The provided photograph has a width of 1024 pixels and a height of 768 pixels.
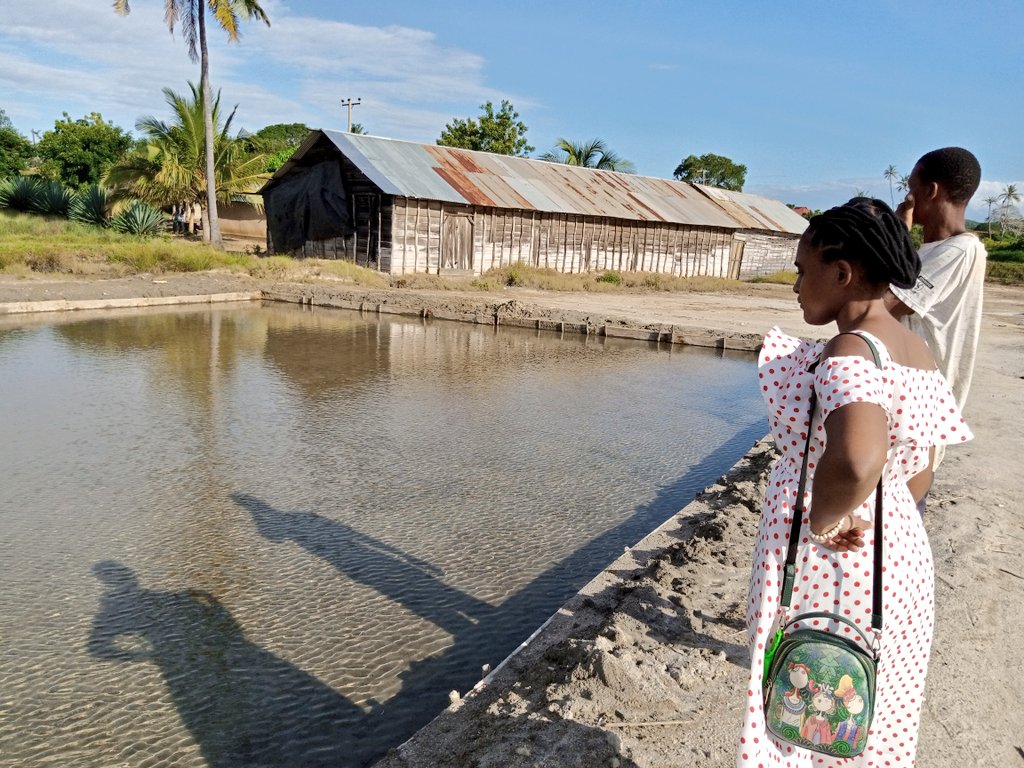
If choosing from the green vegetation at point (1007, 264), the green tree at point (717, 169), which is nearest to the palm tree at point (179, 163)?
the green vegetation at point (1007, 264)

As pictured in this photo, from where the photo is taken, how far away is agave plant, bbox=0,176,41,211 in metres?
23.5

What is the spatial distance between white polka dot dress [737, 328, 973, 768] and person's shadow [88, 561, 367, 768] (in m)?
1.66

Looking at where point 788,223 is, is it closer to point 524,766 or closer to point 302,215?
point 302,215

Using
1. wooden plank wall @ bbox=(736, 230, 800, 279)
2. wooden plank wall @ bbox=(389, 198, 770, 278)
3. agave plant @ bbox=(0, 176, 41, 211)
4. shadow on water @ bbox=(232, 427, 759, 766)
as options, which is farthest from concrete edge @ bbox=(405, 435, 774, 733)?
agave plant @ bbox=(0, 176, 41, 211)

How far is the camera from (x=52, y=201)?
2386 cm

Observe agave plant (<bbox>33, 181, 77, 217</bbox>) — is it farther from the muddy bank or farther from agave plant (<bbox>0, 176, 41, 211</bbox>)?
the muddy bank

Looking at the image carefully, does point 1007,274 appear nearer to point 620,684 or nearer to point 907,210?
point 907,210

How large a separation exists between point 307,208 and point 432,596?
17.8 m

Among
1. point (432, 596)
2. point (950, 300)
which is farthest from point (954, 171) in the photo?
point (432, 596)

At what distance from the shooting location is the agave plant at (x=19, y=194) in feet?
77.2

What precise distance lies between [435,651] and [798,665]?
204 cm

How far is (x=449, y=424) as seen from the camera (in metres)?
6.64

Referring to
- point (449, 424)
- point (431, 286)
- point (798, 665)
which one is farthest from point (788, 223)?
point (798, 665)

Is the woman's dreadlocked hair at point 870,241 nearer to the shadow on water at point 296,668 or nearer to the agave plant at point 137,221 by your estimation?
the shadow on water at point 296,668
